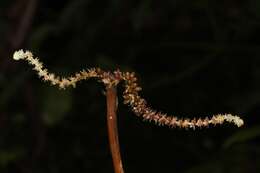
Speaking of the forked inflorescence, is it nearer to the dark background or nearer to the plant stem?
the plant stem

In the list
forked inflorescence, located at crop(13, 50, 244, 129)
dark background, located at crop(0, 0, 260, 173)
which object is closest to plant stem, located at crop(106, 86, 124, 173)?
forked inflorescence, located at crop(13, 50, 244, 129)

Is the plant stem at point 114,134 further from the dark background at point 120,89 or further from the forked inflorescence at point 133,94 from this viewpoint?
the dark background at point 120,89

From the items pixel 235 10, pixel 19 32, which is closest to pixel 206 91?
pixel 235 10

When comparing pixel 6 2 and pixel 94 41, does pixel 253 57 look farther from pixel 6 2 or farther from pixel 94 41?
pixel 6 2

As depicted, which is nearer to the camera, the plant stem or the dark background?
the plant stem

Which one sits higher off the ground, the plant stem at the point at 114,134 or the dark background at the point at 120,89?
the dark background at the point at 120,89

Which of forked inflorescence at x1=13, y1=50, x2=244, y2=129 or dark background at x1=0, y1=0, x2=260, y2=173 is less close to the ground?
dark background at x1=0, y1=0, x2=260, y2=173

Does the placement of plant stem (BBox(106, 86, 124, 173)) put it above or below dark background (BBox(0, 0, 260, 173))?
below

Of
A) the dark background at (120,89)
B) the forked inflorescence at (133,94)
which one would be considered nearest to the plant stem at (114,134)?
the forked inflorescence at (133,94)
